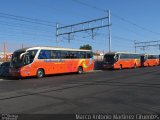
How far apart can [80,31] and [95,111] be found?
33.5 metres

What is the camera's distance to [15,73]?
23766 mm

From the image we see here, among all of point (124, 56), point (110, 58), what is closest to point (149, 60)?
point (124, 56)

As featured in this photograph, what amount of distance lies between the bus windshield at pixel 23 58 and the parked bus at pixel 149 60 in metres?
34.1

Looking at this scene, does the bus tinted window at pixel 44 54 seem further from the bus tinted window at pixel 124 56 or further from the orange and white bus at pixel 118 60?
the bus tinted window at pixel 124 56

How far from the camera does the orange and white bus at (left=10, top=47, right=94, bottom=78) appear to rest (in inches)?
945

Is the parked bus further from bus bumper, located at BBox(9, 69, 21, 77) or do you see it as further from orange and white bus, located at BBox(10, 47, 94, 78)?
bus bumper, located at BBox(9, 69, 21, 77)

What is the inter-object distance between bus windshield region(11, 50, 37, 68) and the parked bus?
1344 inches

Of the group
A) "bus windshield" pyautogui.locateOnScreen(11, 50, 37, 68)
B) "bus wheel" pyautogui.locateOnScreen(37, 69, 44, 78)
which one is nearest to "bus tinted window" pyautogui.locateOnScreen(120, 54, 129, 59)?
"bus wheel" pyautogui.locateOnScreen(37, 69, 44, 78)

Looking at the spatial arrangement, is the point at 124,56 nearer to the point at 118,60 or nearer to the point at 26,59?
the point at 118,60

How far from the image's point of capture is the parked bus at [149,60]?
182 ft

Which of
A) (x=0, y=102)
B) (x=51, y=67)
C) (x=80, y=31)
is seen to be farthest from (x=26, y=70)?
(x=80, y=31)

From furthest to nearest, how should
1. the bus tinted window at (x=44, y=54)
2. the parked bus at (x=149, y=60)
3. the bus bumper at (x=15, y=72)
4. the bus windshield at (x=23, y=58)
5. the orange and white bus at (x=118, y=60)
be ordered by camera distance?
1. the parked bus at (x=149, y=60)
2. the orange and white bus at (x=118, y=60)
3. the bus tinted window at (x=44, y=54)
4. the bus windshield at (x=23, y=58)
5. the bus bumper at (x=15, y=72)

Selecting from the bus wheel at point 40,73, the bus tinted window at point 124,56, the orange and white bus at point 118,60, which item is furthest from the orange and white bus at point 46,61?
the bus tinted window at point 124,56

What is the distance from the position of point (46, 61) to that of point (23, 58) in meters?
2.77
